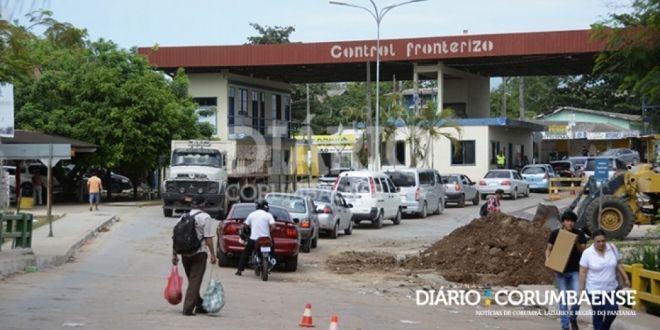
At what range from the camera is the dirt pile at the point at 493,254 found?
20328 millimetres

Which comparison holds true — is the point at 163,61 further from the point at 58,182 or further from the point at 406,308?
the point at 406,308

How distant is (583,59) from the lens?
5603 centimetres

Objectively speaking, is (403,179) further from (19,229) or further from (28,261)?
(28,261)

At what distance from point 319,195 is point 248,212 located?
8223 mm

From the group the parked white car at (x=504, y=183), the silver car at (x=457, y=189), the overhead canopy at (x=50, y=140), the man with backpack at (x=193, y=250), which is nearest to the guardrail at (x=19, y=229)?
the man with backpack at (x=193, y=250)

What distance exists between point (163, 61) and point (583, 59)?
25.3 metres

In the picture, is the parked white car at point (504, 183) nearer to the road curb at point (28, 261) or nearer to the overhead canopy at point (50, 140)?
the overhead canopy at point (50, 140)

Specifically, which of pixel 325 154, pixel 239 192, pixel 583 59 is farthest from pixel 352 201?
pixel 325 154

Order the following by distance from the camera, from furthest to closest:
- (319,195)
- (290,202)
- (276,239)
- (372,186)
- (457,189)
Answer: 1. (457,189)
2. (372,186)
3. (319,195)
4. (290,202)
5. (276,239)

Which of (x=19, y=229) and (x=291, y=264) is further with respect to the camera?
(x=19, y=229)

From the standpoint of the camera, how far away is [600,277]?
11.7 metres

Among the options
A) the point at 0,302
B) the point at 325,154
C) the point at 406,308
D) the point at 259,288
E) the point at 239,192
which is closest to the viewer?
the point at 0,302

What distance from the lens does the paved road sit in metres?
13.3

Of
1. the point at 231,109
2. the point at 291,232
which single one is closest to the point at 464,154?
the point at 231,109
